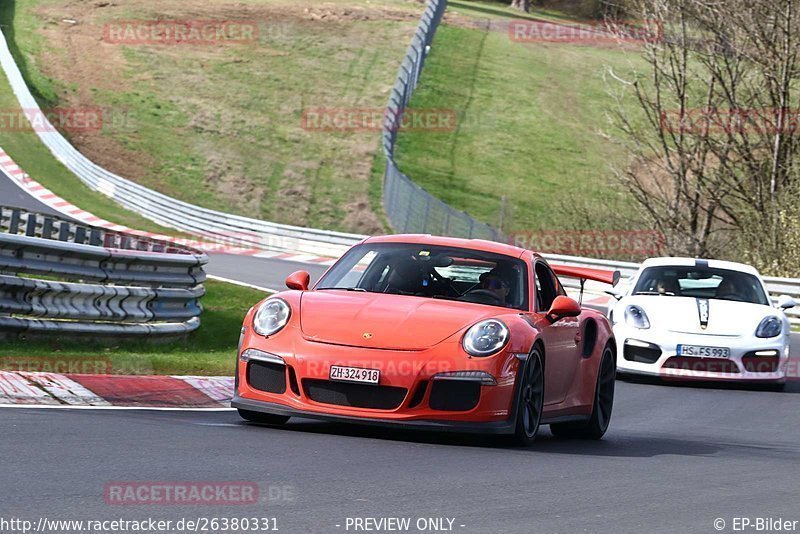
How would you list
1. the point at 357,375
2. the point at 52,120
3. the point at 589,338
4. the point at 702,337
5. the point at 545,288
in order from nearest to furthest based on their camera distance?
the point at 357,375 < the point at 545,288 < the point at 589,338 < the point at 702,337 < the point at 52,120

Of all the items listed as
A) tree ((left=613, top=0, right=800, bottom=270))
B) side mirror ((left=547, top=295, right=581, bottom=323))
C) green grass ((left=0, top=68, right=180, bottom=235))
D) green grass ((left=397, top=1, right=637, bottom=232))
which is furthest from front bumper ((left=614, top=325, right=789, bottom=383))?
green grass ((left=0, top=68, right=180, bottom=235))

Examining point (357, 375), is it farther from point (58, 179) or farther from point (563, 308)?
point (58, 179)

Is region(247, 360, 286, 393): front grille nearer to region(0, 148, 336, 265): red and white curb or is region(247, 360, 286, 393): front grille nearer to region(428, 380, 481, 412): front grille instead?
region(428, 380, 481, 412): front grille

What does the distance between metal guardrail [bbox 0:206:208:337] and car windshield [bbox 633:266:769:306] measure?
4978mm

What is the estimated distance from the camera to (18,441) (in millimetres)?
7078

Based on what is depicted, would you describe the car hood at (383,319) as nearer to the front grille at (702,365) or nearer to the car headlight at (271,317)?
the car headlight at (271,317)

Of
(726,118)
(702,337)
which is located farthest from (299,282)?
(726,118)

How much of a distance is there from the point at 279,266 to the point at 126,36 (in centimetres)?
3658

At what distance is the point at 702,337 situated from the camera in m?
14.7

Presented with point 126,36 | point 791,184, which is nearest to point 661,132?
point 791,184

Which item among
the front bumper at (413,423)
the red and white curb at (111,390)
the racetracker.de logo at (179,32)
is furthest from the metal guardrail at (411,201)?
the front bumper at (413,423)

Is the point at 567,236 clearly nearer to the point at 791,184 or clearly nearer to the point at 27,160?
the point at 791,184

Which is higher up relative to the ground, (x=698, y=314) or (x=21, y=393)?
(x=698, y=314)

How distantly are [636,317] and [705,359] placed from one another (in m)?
0.85
